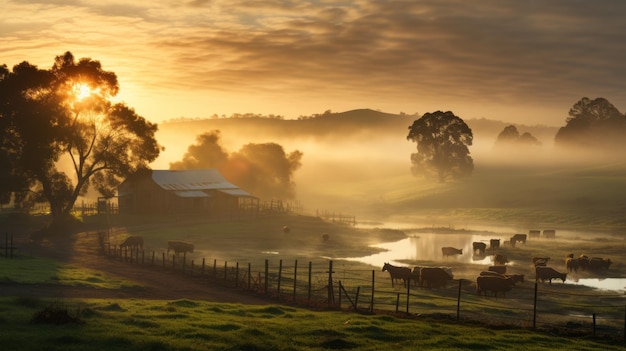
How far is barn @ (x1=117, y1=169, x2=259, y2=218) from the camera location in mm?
104500

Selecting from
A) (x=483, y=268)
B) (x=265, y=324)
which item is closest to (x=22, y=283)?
(x=265, y=324)

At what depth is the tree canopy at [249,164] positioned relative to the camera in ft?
445

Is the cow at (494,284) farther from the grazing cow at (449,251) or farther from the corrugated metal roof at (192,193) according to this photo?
the corrugated metal roof at (192,193)

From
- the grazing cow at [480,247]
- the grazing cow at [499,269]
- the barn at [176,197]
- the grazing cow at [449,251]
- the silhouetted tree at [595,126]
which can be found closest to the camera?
the grazing cow at [499,269]

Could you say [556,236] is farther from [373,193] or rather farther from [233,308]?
[373,193]

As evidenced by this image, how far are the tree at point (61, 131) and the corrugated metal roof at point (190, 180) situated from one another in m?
14.4

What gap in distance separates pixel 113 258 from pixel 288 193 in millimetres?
82623

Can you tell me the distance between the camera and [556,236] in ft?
295

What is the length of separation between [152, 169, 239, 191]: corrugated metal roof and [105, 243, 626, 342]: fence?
173 ft

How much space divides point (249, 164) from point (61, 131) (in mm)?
55280

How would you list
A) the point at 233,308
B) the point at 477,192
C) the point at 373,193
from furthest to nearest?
the point at 373,193 → the point at 477,192 → the point at 233,308

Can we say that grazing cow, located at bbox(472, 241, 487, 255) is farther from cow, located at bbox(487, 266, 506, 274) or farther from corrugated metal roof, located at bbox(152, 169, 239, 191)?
corrugated metal roof, located at bbox(152, 169, 239, 191)

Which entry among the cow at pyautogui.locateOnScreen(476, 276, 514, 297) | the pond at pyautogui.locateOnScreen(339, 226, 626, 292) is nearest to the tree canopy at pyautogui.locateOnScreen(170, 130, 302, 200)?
the pond at pyautogui.locateOnScreen(339, 226, 626, 292)

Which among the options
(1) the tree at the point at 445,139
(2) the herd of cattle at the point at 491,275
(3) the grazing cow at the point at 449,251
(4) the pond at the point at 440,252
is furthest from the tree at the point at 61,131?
(1) the tree at the point at 445,139
